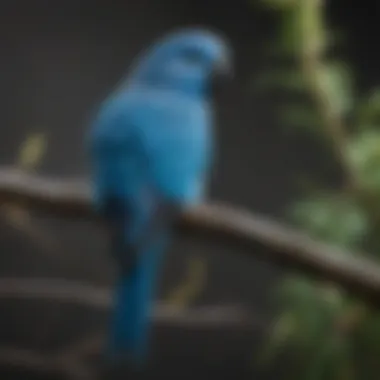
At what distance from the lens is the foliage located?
3.78 ft

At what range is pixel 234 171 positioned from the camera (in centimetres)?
117

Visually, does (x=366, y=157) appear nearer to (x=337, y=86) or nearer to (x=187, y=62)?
(x=337, y=86)

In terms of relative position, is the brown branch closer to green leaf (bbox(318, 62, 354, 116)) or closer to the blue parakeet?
the blue parakeet

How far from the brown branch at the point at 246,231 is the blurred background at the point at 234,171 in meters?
0.01

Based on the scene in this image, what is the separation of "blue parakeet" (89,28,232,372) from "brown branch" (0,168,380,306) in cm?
2

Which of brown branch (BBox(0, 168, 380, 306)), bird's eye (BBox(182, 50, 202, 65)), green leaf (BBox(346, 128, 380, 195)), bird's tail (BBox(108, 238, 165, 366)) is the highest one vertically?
bird's eye (BBox(182, 50, 202, 65))

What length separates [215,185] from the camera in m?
1.16

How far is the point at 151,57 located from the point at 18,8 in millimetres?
151

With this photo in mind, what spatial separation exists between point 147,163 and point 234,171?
11cm

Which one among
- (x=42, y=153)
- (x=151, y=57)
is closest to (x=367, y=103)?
(x=151, y=57)

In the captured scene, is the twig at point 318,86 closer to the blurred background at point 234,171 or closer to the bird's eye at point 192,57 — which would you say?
the blurred background at point 234,171

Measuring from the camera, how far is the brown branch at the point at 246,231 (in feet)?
3.70

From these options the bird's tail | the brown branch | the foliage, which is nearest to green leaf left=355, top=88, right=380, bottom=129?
the foliage

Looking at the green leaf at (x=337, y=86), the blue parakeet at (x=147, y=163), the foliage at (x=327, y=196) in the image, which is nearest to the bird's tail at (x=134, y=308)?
the blue parakeet at (x=147, y=163)
